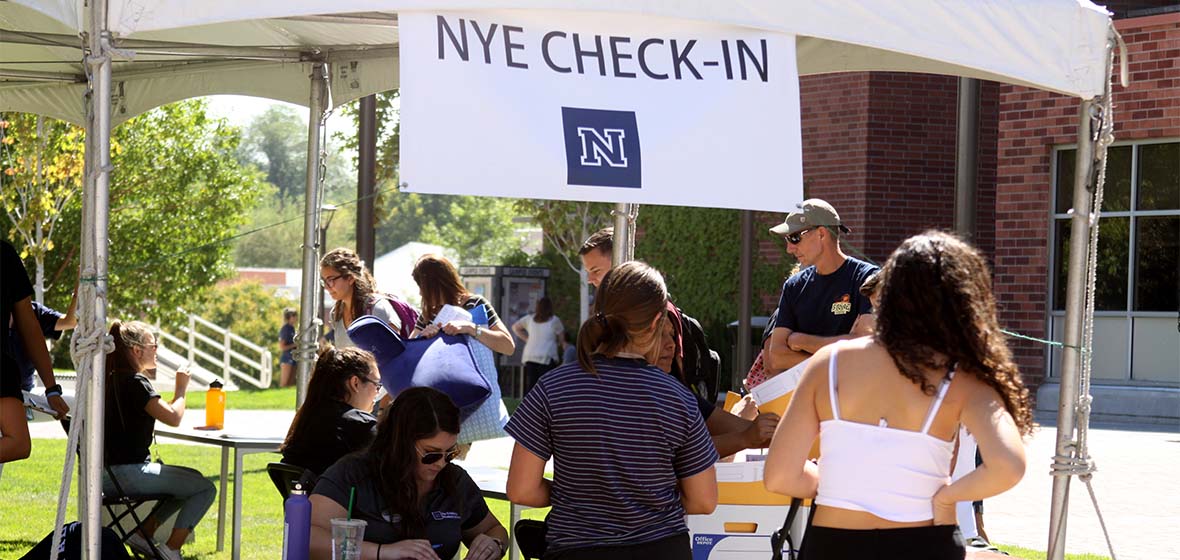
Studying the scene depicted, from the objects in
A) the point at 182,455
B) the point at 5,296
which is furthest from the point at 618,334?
the point at 182,455

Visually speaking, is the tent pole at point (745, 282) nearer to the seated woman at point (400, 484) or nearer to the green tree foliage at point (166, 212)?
the seated woman at point (400, 484)

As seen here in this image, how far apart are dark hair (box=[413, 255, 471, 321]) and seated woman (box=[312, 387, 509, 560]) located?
1860 millimetres

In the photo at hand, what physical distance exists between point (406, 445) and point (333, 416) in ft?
2.90

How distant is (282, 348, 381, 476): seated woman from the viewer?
5258mm

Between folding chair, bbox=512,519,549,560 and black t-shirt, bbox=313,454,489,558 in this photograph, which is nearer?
folding chair, bbox=512,519,549,560

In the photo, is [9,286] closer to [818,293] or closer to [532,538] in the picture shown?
[532,538]

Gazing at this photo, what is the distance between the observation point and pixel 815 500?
3465mm

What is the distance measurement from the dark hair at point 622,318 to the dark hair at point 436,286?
8.36 feet

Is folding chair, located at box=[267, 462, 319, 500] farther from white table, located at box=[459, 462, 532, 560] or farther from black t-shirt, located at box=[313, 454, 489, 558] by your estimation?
white table, located at box=[459, 462, 532, 560]

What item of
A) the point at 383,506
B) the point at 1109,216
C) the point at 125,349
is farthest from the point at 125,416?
the point at 1109,216

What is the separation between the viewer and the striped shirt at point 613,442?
12.7 feet

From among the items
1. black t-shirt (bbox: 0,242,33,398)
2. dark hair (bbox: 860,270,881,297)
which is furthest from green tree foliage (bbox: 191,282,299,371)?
dark hair (bbox: 860,270,881,297)

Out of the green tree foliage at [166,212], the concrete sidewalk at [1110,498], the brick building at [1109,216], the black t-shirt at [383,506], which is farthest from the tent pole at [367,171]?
the green tree foliage at [166,212]

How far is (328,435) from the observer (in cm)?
529
